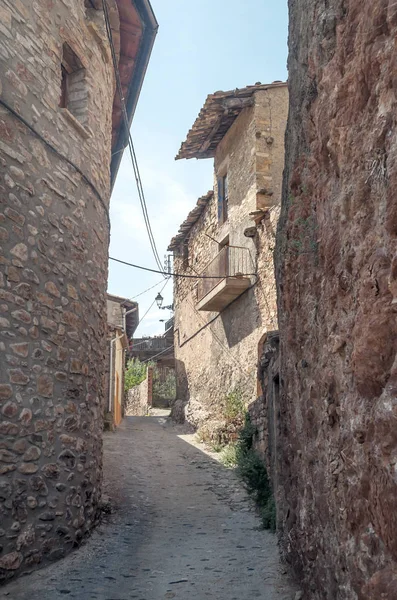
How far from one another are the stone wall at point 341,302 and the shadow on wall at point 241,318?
734cm

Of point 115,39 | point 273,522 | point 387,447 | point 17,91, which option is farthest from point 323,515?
point 115,39

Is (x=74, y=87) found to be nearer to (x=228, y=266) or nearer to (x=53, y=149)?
(x=53, y=149)

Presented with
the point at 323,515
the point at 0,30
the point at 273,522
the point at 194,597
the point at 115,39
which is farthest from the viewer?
the point at 115,39

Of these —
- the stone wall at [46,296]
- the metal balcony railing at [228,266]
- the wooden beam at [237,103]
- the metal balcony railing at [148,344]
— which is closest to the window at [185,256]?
the metal balcony railing at [228,266]

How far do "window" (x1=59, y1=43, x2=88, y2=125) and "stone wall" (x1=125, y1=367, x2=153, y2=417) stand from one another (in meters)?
16.2

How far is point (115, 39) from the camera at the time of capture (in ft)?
26.7

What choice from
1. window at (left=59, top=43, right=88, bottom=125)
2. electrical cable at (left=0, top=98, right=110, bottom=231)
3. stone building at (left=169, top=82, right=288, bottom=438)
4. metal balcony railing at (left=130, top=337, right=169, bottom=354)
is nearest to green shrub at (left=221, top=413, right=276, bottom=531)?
stone building at (left=169, top=82, right=288, bottom=438)

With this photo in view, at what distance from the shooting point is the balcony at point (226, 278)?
12.6 m

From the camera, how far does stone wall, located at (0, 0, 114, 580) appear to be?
196 inches

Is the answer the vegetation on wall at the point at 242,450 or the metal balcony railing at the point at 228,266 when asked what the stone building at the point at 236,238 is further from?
the vegetation on wall at the point at 242,450

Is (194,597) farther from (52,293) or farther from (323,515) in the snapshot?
(52,293)

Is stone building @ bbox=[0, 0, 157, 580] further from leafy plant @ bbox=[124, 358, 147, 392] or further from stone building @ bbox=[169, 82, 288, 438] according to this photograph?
leafy plant @ bbox=[124, 358, 147, 392]

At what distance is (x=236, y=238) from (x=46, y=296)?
8355 millimetres

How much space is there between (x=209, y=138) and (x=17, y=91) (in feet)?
32.7
